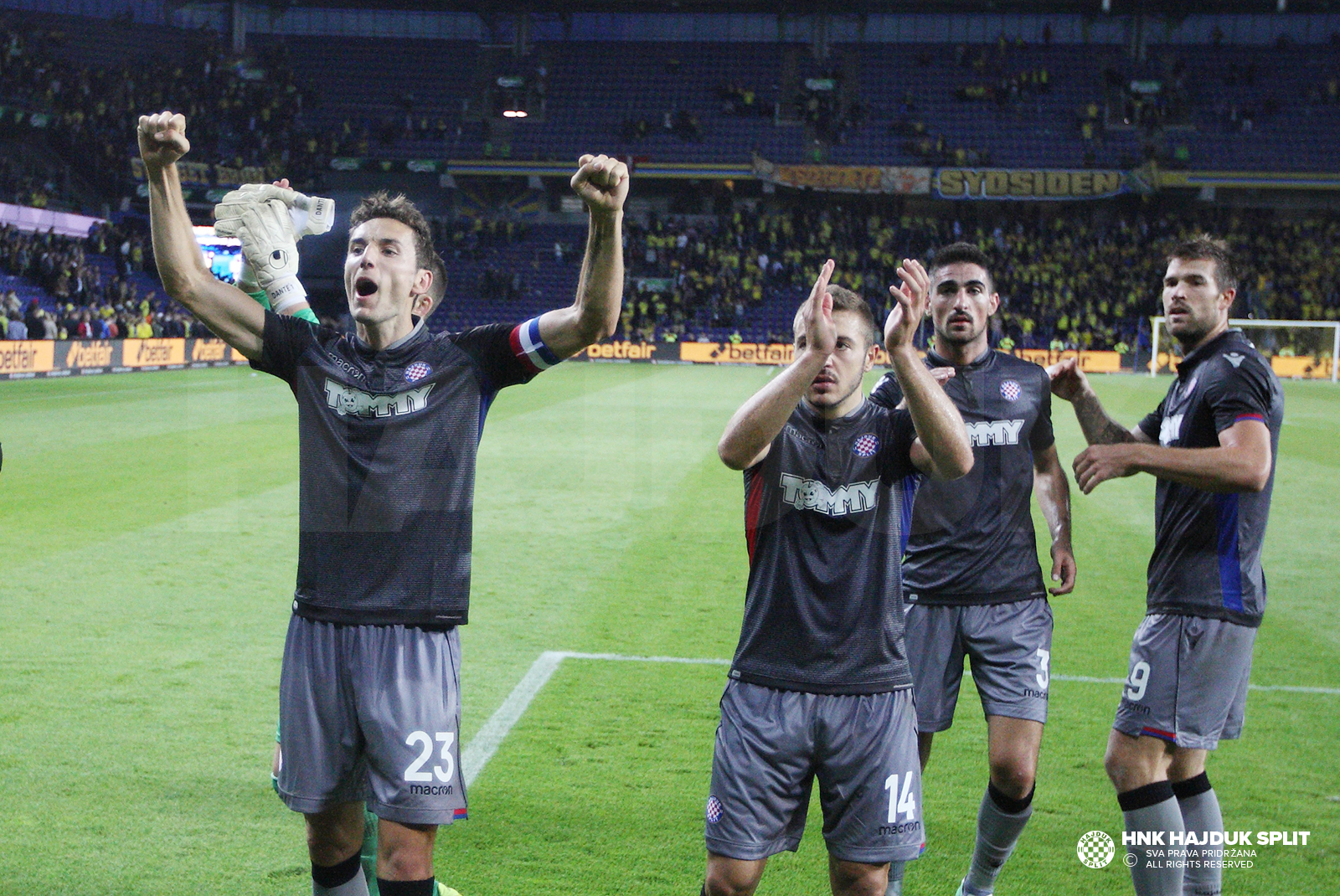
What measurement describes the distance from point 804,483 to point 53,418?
1883 cm

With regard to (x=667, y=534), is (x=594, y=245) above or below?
above

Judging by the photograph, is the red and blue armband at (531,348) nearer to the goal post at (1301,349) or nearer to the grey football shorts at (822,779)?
the grey football shorts at (822,779)

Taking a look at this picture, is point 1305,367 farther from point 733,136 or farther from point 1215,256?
point 1215,256

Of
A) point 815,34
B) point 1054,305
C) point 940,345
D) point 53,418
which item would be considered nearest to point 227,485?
point 53,418

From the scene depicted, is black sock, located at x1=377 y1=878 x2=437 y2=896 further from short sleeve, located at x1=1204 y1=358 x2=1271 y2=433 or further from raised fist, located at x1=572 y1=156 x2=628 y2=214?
short sleeve, located at x1=1204 y1=358 x2=1271 y2=433

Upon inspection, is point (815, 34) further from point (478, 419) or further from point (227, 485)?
point (478, 419)

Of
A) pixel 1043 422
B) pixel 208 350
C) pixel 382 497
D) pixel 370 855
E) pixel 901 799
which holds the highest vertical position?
pixel 1043 422

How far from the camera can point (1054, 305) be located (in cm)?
4409

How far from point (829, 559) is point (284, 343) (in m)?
1.75

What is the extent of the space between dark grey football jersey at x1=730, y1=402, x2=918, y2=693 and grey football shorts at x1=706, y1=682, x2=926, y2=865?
8 cm

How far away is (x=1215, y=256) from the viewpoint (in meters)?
4.31

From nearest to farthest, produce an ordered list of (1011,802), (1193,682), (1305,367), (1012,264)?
(1193,682) < (1011,802) < (1305,367) < (1012,264)

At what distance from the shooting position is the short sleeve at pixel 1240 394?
4.00 meters

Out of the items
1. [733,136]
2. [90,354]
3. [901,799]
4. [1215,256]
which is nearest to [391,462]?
[901,799]
